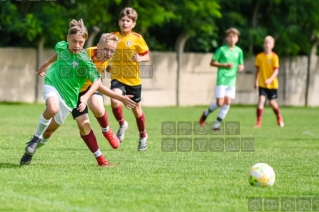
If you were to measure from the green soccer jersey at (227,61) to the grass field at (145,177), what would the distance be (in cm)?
290

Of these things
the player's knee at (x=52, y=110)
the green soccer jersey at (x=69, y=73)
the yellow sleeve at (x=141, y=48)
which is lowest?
the player's knee at (x=52, y=110)

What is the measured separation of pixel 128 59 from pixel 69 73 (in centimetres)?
291

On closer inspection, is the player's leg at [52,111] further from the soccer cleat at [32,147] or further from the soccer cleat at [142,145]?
the soccer cleat at [142,145]

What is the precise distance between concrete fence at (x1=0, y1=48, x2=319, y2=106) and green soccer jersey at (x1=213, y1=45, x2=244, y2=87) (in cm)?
1097

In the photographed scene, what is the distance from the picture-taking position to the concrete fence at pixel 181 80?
26.5m

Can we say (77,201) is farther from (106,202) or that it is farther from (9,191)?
(9,191)

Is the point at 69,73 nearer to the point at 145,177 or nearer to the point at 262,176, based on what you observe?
the point at 145,177

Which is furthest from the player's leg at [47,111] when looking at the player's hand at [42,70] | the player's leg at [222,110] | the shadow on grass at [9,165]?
the player's leg at [222,110]

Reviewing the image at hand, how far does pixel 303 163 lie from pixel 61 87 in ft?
10.7

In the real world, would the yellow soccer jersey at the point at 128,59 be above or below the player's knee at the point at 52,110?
above

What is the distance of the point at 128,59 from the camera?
11.8m

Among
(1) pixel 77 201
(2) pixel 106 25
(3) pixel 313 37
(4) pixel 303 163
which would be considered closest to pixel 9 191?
(1) pixel 77 201

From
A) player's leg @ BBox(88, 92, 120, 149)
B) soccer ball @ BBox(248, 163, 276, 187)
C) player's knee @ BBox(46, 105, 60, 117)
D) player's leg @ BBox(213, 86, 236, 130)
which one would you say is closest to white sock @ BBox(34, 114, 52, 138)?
player's knee @ BBox(46, 105, 60, 117)

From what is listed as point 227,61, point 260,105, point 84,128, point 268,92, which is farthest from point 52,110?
point 268,92
